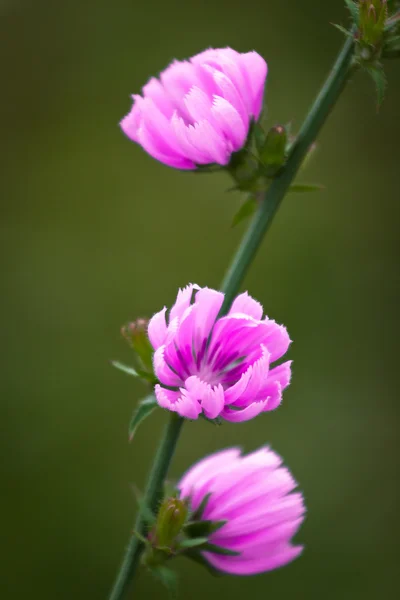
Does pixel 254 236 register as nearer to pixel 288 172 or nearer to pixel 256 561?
pixel 288 172

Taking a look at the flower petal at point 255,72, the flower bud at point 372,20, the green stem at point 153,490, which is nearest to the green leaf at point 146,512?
the green stem at point 153,490

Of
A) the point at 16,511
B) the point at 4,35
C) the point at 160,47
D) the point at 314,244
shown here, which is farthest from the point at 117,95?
the point at 16,511

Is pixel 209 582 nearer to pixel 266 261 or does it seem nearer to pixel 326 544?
pixel 326 544

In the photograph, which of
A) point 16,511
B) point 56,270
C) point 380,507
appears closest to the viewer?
point 16,511

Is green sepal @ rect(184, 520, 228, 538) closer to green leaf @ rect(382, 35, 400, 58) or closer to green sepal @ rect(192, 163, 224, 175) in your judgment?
green sepal @ rect(192, 163, 224, 175)

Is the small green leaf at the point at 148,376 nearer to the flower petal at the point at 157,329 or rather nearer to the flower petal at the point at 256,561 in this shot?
the flower petal at the point at 157,329
